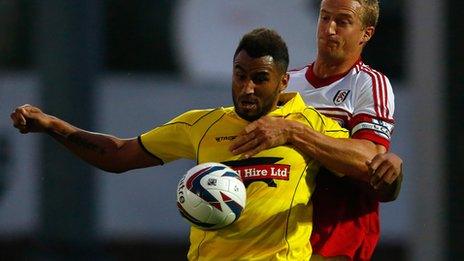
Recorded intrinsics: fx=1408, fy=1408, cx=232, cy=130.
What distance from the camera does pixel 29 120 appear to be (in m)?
5.91

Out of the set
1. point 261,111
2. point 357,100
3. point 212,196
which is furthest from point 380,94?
point 212,196

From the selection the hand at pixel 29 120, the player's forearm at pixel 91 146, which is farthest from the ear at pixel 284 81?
the hand at pixel 29 120

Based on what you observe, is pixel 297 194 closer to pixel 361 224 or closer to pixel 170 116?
pixel 361 224

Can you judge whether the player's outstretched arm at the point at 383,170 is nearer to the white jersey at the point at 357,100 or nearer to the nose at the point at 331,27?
the white jersey at the point at 357,100

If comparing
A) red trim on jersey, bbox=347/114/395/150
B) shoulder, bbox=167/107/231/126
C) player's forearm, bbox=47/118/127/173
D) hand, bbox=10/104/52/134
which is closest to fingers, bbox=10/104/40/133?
hand, bbox=10/104/52/134

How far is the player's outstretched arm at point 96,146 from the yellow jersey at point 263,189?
0.28 meters

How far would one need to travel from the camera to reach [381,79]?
610 cm

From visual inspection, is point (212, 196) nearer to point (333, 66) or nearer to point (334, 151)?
point (334, 151)

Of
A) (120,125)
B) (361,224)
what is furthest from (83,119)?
(361,224)

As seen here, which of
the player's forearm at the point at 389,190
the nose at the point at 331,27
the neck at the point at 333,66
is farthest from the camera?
A: the neck at the point at 333,66

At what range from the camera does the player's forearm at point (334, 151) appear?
18.3 feet

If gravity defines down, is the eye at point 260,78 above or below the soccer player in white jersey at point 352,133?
above

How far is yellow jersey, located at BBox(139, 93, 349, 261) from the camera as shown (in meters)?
5.53

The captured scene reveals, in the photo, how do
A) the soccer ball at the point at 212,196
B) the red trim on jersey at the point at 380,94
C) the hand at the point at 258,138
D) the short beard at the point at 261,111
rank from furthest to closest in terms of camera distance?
1. the red trim on jersey at the point at 380,94
2. the short beard at the point at 261,111
3. the hand at the point at 258,138
4. the soccer ball at the point at 212,196
